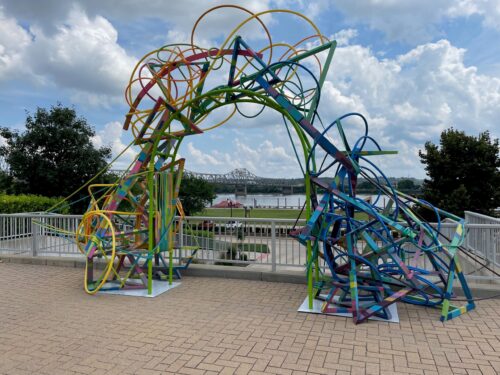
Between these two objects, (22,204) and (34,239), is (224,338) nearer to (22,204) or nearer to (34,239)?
(34,239)

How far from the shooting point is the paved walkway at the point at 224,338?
3980mm

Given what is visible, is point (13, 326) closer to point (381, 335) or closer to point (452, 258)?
point (381, 335)

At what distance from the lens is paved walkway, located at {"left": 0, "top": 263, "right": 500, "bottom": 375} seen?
13.1ft

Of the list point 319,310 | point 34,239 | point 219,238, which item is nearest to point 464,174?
point 219,238

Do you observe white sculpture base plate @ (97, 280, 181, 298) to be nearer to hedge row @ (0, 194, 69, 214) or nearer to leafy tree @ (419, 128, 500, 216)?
hedge row @ (0, 194, 69, 214)

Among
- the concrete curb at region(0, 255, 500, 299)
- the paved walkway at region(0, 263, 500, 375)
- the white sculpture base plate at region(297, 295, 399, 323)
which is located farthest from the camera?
the concrete curb at region(0, 255, 500, 299)

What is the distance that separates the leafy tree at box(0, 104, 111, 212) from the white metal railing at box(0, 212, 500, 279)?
7340 mm

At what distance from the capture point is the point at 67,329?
505 cm

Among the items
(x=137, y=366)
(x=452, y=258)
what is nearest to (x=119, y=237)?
(x=137, y=366)

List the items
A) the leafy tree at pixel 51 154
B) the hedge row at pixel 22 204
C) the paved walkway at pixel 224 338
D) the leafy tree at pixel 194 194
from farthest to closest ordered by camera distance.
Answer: the leafy tree at pixel 194 194, the leafy tree at pixel 51 154, the hedge row at pixel 22 204, the paved walkway at pixel 224 338

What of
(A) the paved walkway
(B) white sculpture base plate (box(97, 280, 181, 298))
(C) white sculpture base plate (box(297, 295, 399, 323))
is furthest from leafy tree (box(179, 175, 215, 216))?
(C) white sculpture base plate (box(297, 295, 399, 323))

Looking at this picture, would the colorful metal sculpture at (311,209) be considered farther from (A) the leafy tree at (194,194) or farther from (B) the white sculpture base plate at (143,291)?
(A) the leafy tree at (194,194)

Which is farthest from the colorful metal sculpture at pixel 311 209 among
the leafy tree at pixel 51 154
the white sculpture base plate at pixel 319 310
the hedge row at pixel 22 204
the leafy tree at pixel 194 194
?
the leafy tree at pixel 194 194

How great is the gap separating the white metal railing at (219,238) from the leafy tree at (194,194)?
21.5 metres
